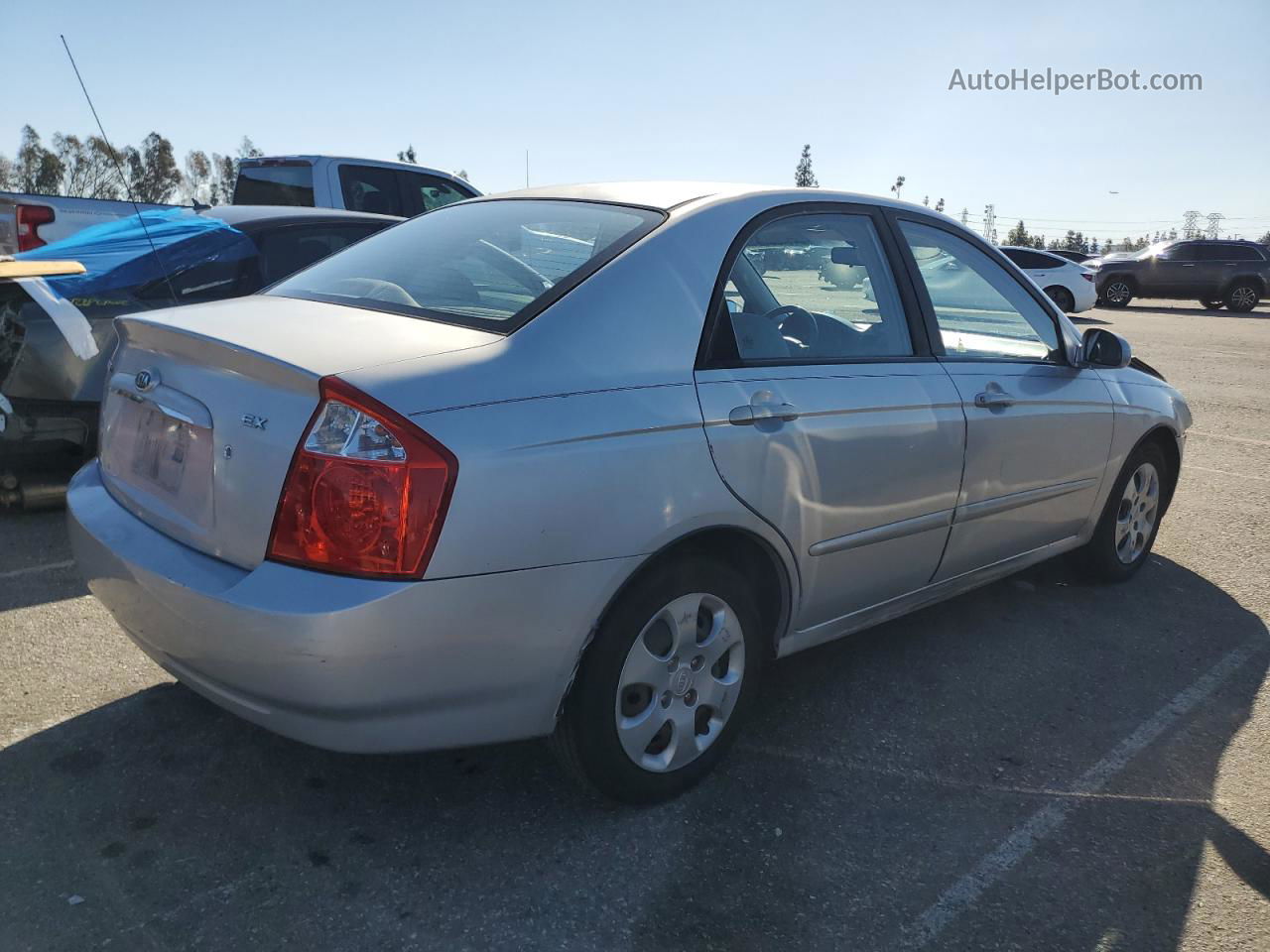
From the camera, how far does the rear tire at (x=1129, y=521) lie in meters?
4.46

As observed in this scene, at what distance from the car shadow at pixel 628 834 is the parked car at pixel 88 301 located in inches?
82.1

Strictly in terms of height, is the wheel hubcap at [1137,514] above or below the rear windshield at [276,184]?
below

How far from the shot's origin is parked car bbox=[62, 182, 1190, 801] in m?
2.15

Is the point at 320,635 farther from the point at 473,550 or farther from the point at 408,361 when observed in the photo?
the point at 408,361

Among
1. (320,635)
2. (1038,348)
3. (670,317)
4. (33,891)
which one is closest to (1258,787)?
(1038,348)

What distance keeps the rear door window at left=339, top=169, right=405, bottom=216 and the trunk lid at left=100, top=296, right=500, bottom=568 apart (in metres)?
6.44

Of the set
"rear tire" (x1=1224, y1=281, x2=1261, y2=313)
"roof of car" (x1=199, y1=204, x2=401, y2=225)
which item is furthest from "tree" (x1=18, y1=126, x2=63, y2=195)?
"rear tire" (x1=1224, y1=281, x2=1261, y2=313)

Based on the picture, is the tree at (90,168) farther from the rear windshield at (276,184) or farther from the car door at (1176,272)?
the car door at (1176,272)

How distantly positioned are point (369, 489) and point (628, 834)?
1.13 meters

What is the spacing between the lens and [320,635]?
2.09 metres

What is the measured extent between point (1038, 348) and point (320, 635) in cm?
297

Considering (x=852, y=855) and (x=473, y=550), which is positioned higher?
(x=473, y=550)

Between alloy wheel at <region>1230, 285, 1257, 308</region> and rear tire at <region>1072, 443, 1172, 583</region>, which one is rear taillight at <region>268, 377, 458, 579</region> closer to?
rear tire at <region>1072, 443, 1172, 583</region>

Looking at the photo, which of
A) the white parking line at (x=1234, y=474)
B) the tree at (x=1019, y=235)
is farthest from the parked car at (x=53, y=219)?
the tree at (x=1019, y=235)
